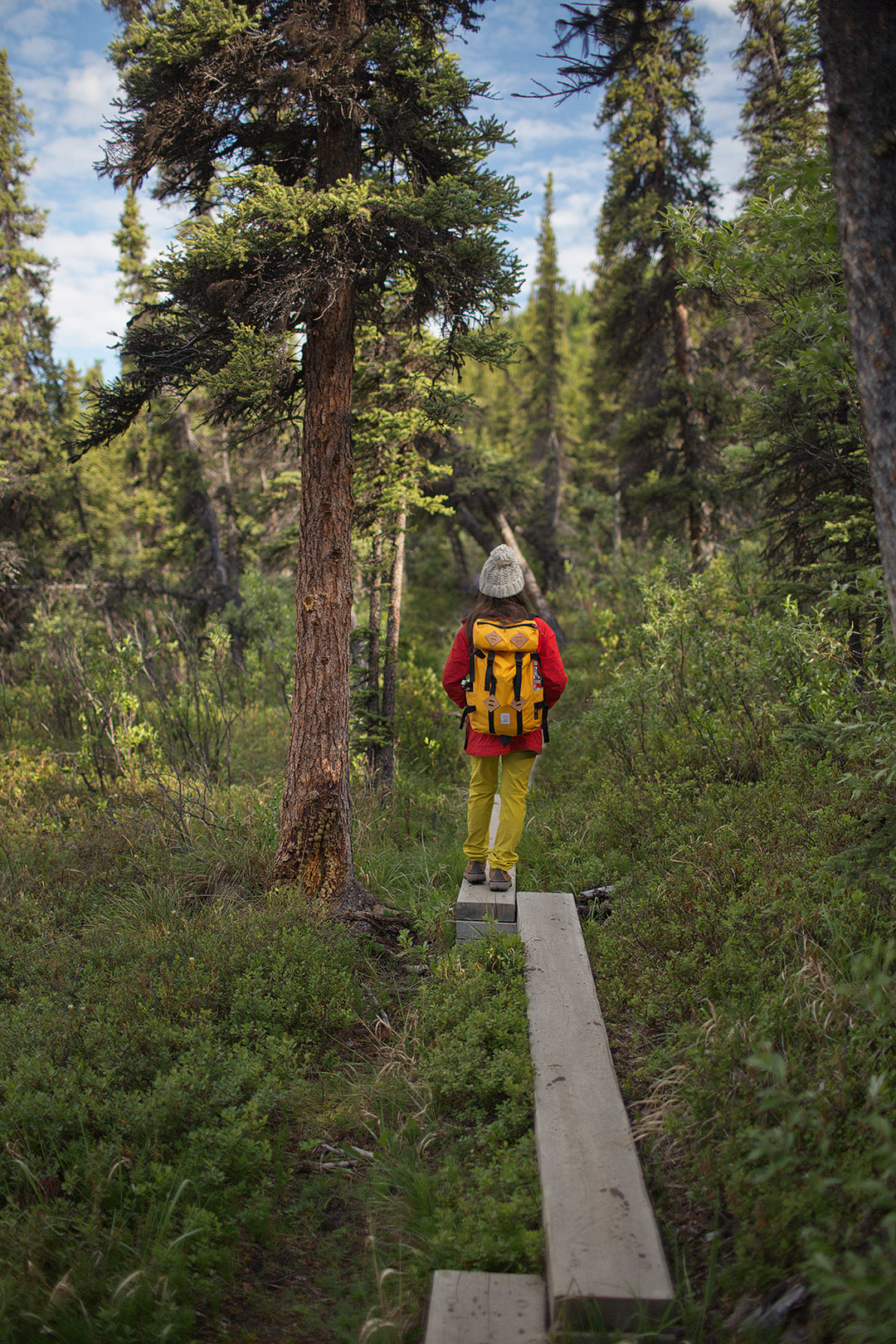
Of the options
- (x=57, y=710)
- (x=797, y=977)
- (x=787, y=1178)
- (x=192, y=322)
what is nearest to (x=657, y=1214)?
(x=787, y=1178)

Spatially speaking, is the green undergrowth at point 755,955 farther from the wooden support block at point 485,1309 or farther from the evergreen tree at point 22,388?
the evergreen tree at point 22,388

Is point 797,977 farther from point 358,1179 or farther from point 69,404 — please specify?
point 69,404

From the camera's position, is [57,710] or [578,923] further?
[57,710]

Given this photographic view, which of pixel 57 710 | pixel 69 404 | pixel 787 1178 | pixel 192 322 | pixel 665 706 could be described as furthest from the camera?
pixel 69 404

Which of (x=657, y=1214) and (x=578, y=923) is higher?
(x=578, y=923)

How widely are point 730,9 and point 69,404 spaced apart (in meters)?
16.7

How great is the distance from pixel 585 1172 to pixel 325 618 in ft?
14.4

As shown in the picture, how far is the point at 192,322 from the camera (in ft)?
20.3

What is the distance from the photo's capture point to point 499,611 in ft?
17.9

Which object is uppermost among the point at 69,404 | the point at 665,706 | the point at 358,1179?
the point at 69,404

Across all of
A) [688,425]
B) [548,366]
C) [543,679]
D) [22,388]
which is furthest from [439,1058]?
[548,366]

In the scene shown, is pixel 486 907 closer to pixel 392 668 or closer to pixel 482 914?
pixel 482 914

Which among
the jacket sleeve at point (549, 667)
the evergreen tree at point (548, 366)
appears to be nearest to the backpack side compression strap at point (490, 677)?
the jacket sleeve at point (549, 667)

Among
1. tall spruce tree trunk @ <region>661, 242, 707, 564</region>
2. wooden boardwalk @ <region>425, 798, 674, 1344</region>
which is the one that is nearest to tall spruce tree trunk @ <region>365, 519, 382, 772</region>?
wooden boardwalk @ <region>425, 798, 674, 1344</region>
